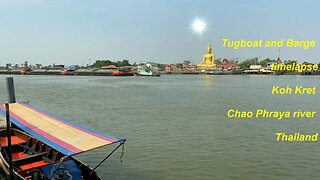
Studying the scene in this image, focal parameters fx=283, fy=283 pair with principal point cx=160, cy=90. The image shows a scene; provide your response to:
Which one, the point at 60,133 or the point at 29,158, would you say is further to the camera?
the point at 29,158

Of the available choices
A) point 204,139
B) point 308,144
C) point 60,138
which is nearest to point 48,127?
point 60,138

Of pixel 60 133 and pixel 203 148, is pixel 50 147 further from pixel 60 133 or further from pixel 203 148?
pixel 203 148

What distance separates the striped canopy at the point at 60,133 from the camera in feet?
28.0

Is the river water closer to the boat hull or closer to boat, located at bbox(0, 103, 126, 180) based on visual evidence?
the boat hull

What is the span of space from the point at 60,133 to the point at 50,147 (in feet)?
3.35

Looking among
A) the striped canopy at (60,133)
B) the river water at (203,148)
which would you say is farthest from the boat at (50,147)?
the river water at (203,148)

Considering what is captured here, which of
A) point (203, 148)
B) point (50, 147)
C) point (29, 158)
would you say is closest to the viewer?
point (50, 147)

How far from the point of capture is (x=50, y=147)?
1042 cm

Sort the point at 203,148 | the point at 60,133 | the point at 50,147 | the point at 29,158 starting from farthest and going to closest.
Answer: the point at 203,148, the point at 29,158, the point at 50,147, the point at 60,133

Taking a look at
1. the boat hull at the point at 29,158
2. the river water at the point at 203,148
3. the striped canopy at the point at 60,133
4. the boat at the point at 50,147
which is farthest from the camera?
the river water at the point at 203,148

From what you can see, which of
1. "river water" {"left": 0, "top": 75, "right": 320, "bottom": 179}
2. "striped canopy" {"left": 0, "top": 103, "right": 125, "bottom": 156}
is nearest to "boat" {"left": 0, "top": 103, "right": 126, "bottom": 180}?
"striped canopy" {"left": 0, "top": 103, "right": 125, "bottom": 156}

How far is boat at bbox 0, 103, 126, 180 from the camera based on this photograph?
28.8 feet

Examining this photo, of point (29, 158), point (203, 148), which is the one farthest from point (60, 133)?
point (203, 148)

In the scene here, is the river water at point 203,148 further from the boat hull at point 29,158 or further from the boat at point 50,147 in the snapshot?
the boat at point 50,147
